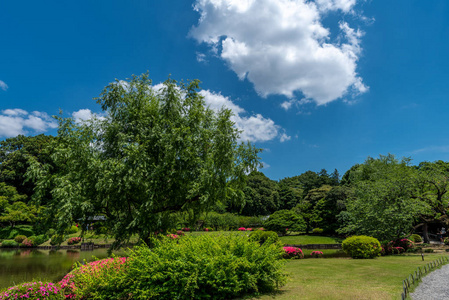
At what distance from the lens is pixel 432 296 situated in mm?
8562

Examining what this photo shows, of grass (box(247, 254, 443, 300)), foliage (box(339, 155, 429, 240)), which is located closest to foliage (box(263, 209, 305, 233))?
foliage (box(339, 155, 429, 240))

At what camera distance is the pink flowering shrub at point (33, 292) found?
7.47m

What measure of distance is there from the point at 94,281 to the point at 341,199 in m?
37.6

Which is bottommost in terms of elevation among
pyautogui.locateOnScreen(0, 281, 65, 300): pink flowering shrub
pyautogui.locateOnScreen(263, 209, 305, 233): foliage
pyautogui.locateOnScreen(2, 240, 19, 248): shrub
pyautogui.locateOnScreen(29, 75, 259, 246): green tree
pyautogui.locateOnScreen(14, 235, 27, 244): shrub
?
pyautogui.locateOnScreen(2, 240, 19, 248): shrub

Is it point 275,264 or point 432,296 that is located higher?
point 275,264

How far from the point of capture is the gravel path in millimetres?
8555

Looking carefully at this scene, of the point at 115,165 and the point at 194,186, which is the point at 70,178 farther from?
the point at 194,186

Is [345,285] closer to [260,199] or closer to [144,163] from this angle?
[144,163]

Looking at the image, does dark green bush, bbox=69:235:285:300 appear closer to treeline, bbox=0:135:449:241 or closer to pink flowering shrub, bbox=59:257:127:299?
pink flowering shrub, bbox=59:257:127:299

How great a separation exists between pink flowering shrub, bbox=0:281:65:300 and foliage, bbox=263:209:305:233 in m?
34.5

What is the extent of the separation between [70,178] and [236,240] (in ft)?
27.5

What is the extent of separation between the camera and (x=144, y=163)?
39.4ft

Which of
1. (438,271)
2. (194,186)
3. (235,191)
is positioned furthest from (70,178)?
(438,271)

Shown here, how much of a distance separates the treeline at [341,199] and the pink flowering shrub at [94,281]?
5.35 m
